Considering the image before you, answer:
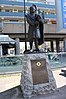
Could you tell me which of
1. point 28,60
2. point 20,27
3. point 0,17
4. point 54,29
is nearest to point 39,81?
point 28,60

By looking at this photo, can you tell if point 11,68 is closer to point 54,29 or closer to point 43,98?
point 43,98

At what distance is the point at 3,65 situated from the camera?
1298 cm

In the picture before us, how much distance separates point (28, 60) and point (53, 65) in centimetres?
740

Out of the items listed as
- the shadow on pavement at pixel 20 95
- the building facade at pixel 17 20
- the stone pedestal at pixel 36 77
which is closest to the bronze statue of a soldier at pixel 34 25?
the stone pedestal at pixel 36 77

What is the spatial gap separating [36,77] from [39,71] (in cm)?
25

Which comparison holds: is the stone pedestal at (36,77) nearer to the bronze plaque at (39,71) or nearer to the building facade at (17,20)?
the bronze plaque at (39,71)

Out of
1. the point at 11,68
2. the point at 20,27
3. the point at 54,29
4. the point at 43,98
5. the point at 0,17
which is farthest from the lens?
the point at 0,17

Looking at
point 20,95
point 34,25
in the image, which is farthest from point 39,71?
point 34,25

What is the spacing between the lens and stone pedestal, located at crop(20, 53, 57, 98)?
676 cm

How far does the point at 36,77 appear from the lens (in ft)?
22.8

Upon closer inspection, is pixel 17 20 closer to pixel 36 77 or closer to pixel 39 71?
pixel 39 71

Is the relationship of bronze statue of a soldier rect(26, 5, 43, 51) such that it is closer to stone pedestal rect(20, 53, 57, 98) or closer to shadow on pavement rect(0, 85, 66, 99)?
stone pedestal rect(20, 53, 57, 98)

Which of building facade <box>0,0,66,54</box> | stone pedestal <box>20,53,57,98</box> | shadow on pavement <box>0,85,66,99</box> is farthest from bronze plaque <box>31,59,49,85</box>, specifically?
building facade <box>0,0,66,54</box>

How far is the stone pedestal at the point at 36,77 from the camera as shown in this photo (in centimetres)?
676
